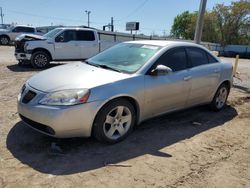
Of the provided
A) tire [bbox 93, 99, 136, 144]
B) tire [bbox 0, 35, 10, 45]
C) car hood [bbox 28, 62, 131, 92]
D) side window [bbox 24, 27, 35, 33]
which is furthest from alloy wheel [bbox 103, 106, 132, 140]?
tire [bbox 0, 35, 10, 45]

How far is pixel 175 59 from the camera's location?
5.46 m

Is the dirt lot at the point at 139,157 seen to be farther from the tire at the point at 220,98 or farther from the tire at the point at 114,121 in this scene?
the tire at the point at 220,98

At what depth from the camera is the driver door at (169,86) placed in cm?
489

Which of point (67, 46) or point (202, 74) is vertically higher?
point (202, 74)

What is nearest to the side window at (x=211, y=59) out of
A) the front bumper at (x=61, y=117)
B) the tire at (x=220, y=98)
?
the tire at (x=220, y=98)

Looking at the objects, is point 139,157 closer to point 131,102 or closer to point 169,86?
point 131,102

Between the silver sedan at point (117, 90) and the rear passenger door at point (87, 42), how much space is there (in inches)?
307

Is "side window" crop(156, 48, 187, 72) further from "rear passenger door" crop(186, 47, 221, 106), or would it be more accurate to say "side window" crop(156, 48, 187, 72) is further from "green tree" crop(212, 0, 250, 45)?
"green tree" crop(212, 0, 250, 45)

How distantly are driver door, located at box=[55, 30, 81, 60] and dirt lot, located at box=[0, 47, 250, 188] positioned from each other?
7174 millimetres

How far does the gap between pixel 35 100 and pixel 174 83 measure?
2404mm

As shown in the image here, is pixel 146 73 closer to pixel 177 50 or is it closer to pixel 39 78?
pixel 177 50

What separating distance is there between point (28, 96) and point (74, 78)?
716 millimetres

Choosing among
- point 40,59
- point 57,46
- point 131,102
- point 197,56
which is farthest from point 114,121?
point 57,46

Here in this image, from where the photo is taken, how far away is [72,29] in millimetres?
12945
